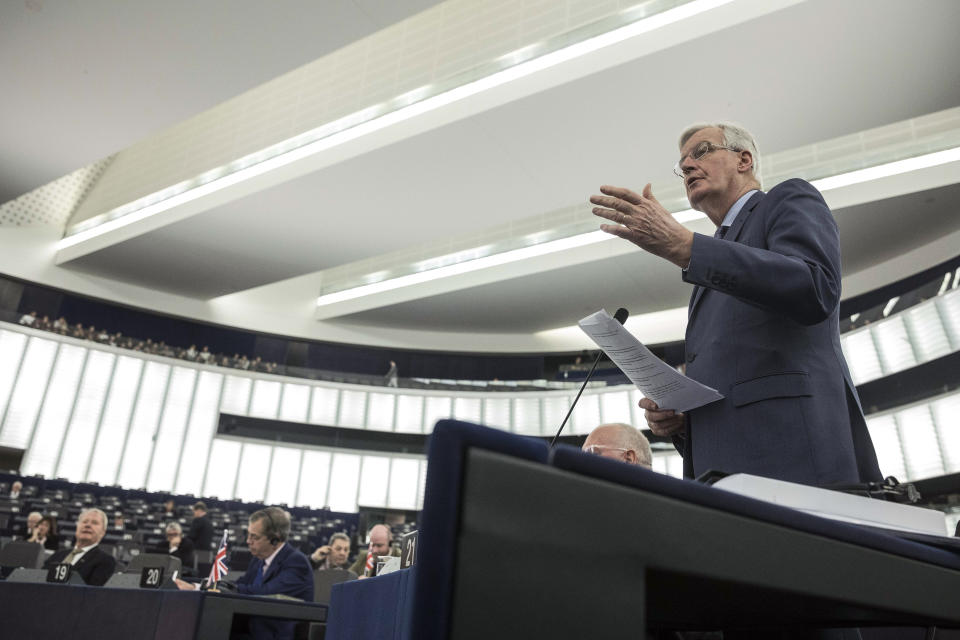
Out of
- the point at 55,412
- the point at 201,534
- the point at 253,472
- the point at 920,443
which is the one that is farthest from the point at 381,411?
the point at 920,443

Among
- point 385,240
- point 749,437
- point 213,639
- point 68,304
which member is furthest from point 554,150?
point 68,304

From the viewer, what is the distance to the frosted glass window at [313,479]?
13.3 meters

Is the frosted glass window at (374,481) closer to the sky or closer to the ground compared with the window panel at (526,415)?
closer to the ground

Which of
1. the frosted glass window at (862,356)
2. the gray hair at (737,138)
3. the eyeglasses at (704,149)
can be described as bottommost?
the eyeglasses at (704,149)

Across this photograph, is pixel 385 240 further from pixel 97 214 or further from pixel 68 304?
pixel 68 304

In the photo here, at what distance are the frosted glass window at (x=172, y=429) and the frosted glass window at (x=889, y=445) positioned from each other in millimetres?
11470

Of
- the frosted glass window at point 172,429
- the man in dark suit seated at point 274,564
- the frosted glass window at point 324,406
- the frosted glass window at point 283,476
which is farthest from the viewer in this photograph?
the frosted glass window at point 324,406

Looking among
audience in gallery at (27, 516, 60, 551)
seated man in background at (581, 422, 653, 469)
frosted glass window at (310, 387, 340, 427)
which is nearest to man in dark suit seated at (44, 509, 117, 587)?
audience in gallery at (27, 516, 60, 551)

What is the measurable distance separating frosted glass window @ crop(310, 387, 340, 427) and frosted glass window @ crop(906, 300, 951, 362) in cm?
1014

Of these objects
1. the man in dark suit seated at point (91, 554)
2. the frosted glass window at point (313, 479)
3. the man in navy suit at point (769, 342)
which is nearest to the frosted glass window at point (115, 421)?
the frosted glass window at point (313, 479)

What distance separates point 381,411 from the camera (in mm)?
14164

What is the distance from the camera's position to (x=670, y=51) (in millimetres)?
6801

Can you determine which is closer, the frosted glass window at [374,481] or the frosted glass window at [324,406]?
the frosted glass window at [374,481]

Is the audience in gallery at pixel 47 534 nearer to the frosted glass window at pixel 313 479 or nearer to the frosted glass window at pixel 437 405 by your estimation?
the frosted glass window at pixel 313 479
